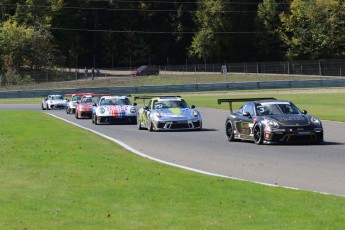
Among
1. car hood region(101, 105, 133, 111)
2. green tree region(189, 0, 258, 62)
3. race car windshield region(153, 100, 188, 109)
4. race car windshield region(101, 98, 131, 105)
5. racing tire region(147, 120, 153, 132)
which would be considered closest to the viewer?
racing tire region(147, 120, 153, 132)

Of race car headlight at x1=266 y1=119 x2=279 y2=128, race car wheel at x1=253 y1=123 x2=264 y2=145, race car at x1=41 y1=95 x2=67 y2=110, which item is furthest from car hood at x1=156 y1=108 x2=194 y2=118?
race car at x1=41 y1=95 x2=67 y2=110

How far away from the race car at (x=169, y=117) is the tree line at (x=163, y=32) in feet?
220

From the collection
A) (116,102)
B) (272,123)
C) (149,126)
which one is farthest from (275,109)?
(116,102)

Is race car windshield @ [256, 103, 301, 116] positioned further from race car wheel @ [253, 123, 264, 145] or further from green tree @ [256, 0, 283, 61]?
green tree @ [256, 0, 283, 61]

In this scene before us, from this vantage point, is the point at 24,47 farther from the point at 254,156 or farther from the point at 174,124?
the point at 254,156

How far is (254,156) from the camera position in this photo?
17922mm

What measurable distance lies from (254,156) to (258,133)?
3666 mm

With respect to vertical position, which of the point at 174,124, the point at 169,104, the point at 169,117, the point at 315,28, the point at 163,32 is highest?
the point at 163,32

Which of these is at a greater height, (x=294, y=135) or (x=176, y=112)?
(x=176, y=112)

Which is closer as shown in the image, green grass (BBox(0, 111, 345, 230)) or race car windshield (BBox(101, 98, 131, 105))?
green grass (BBox(0, 111, 345, 230))

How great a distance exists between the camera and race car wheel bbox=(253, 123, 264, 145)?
21281mm

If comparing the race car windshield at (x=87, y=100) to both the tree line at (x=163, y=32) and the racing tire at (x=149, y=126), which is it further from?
the tree line at (x=163, y=32)

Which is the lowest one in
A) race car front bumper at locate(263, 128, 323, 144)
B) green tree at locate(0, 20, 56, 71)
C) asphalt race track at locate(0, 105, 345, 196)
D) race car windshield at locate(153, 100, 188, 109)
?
asphalt race track at locate(0, 105, 345, 196)

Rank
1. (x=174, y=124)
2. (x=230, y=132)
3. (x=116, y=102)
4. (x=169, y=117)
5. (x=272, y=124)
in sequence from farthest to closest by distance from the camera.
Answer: (x=116, y=102) < (x=169, y=117) < (x=174, y=124) < (x=230, y=132) < (x=272, y=124)
